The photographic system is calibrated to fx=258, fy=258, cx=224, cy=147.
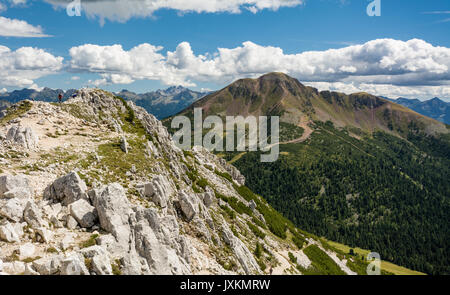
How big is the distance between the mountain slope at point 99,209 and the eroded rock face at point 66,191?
10cm

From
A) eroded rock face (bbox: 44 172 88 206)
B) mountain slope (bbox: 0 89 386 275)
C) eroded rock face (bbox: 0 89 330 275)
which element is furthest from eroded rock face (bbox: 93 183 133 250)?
eroded rock face (bbox: 44 172 88 206)

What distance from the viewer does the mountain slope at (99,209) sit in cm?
2214

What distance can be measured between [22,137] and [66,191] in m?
19.7

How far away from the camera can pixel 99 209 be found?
2738 centimetres

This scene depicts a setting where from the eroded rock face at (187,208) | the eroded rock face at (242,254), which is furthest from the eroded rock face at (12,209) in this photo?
the eroded rock face at (242,254)

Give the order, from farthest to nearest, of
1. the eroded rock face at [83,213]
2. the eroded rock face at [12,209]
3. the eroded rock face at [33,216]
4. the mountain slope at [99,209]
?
the eroded rock face at [83,213] → the eroded rock face at [33,216] → the eroded rock face at [12,209] → the mountain slope at [99,209]

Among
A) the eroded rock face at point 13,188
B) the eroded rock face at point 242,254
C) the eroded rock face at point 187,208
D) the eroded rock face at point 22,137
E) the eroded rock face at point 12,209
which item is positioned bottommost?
the eroded rock face at point 242,254

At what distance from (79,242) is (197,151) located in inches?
3590

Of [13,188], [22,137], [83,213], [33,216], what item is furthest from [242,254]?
[22,137]

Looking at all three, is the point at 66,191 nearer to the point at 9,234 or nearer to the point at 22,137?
the point at 9,234

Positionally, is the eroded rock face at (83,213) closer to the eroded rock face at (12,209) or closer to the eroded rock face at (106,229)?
the eroded rock face at (106,229)

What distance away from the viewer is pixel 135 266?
2319 cm

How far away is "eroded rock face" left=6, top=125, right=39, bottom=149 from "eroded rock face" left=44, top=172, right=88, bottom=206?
645 inches

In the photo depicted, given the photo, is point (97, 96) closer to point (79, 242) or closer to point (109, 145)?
point (109, 145)
